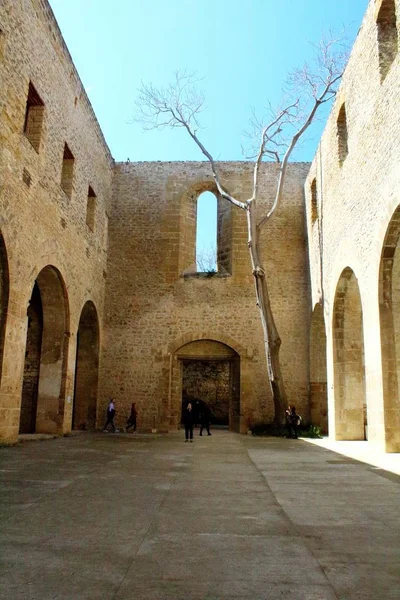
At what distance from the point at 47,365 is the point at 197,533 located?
9.32 metres

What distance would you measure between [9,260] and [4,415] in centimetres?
270

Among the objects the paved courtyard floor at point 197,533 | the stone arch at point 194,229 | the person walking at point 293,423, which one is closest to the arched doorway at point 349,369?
the person walking at point 293,423

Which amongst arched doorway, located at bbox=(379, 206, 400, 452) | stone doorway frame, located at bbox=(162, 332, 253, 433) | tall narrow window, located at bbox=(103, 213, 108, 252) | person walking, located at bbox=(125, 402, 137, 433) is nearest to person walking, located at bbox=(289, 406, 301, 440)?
stone doorway frame, located at bbox=(162, 332, 253, 433)

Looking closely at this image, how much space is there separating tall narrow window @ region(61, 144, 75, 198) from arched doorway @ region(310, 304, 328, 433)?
24.9ft

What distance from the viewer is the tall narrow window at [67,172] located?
1243cm

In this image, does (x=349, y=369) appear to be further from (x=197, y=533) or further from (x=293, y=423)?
(x=197, y=533)

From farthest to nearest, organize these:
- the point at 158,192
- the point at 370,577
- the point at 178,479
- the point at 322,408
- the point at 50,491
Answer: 1. the point at 158,192
2. the point at 322,408
3. the point at 178,479
4. the point at 50,491
5. the point at 370,577

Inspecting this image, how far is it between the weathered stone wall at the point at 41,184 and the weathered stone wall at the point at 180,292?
1.84 metres

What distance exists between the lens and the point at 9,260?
8812mm

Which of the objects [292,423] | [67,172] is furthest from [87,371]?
[292,423]

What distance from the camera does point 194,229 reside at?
1683 centimetres

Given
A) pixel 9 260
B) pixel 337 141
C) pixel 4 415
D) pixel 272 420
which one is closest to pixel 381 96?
pixel 337 141

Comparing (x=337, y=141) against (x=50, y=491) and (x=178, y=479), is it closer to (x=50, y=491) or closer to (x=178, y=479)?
(x=178, y=479)

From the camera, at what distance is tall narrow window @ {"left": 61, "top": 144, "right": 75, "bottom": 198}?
1243cm
